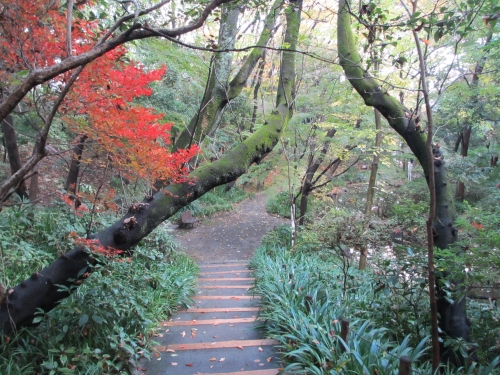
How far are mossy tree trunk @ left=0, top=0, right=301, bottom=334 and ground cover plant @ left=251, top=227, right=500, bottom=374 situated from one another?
166 centimetres

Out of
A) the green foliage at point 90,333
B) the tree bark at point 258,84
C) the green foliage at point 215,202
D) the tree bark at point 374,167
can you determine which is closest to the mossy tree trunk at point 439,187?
the green foliage at point 90,333

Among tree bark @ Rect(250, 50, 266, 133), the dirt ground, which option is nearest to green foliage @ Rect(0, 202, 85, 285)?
the dirt ground

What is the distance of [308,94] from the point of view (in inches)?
330

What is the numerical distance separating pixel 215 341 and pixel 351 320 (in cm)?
145

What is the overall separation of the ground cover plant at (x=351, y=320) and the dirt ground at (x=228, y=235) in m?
4.67

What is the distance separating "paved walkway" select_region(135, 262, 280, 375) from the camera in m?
2.79

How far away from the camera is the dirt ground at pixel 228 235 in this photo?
914cm

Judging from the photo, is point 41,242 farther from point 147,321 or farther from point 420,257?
point 420,257

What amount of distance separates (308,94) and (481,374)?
732cm

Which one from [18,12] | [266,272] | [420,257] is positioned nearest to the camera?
[18,12]

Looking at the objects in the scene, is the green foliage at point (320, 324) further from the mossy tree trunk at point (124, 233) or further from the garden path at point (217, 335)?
the mossy tree trunk at point (124, 233)

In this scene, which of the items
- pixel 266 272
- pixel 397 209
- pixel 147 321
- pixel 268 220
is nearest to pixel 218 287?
pixel 266 272

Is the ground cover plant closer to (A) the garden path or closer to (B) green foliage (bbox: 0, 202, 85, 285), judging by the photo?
(A) the garden path

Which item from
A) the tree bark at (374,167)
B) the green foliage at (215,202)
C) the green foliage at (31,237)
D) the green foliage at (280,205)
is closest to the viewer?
the green foliage at (31,237)
